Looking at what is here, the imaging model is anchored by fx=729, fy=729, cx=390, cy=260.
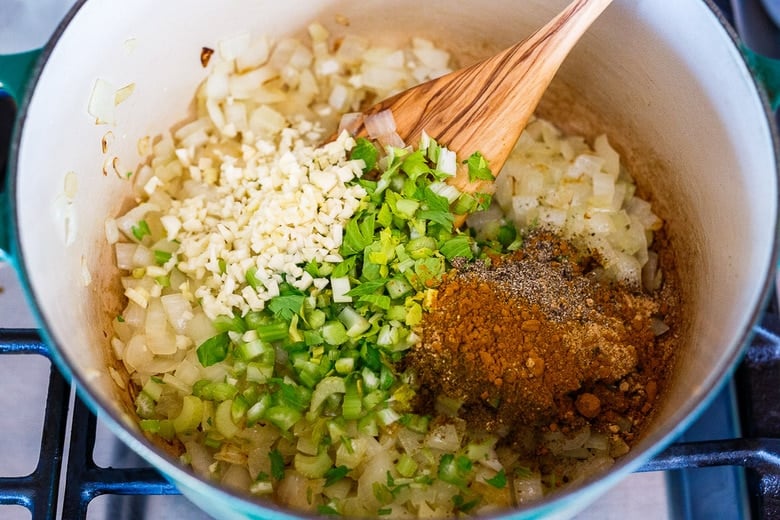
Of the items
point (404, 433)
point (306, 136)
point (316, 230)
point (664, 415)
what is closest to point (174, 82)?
point (306, 136)

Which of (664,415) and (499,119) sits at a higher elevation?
(499,119)

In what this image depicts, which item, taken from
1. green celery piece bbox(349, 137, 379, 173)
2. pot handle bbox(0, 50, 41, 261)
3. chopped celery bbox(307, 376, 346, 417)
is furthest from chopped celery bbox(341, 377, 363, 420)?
pot handle bbox(0, 50, 41, 261)

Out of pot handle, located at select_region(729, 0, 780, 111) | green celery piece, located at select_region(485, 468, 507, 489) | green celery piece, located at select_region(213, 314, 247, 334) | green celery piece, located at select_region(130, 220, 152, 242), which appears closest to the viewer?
green celery piece, located at select_region(485, 468, 507, 489)

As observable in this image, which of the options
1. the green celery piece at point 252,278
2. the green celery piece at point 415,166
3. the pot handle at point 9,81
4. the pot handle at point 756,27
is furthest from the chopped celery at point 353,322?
the pot handle at point 756,27

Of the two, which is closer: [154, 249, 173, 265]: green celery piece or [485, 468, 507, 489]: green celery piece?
[485, 468, 507, 489]: green celery piece

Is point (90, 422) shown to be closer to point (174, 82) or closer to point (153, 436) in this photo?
point (153, 436)

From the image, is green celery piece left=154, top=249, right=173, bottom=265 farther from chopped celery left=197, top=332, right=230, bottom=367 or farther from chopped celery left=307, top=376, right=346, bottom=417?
chopped celery left=307, top=376, right=346, bottom=417

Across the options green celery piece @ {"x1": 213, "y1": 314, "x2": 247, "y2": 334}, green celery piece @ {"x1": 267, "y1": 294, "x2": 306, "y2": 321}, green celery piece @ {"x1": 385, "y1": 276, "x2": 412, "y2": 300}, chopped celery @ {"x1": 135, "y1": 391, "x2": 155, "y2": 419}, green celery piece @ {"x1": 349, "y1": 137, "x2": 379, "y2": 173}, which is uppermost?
green celery piece @ {"x1": 349, "y1": 137, "x2": 379, "y2": 173}
